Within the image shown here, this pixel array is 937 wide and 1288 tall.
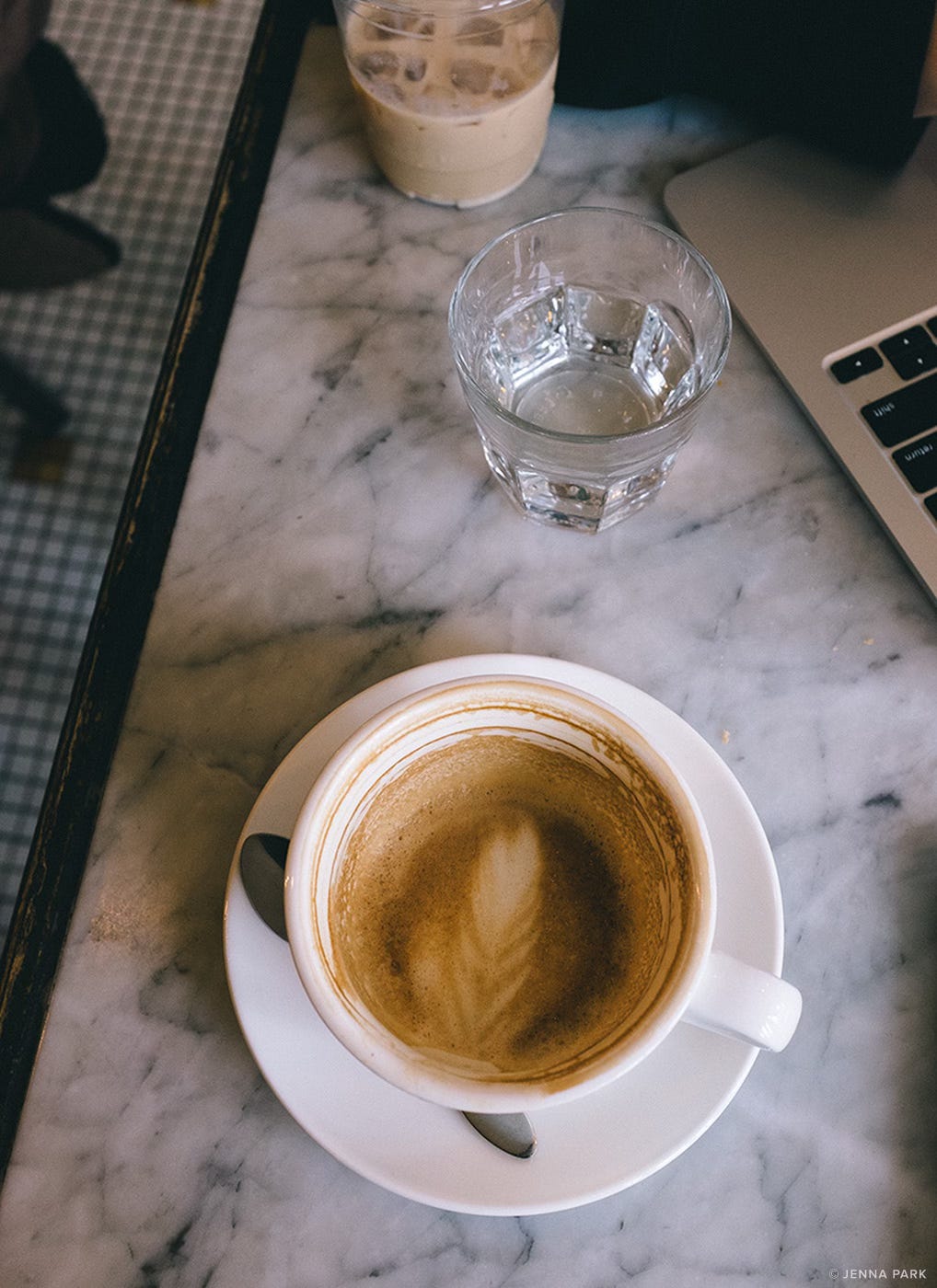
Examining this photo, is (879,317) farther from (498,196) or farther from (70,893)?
(70,893)

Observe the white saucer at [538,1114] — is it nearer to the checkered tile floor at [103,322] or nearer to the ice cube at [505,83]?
the ice cube at [505,83]

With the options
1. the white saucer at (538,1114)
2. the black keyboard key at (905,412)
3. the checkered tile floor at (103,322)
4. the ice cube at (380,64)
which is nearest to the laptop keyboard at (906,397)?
the black keyboard key at (905,412)

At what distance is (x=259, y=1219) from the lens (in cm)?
50

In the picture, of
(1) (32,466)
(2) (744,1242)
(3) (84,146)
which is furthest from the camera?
(1) (32,466)

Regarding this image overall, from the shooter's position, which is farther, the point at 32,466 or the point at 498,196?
the point at 32,466

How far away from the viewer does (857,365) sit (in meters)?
0.61

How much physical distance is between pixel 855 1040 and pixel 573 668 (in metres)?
0.22

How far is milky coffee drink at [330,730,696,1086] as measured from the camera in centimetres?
49

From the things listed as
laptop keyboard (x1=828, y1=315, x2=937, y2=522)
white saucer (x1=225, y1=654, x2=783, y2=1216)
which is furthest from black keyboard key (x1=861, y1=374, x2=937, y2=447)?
white saucer (x1=225, y1=654, x2=783, y2=1216)

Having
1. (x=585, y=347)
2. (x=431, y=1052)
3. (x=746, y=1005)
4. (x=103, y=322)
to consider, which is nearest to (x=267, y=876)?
(x=431, y=1052)

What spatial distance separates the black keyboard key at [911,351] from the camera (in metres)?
0.60

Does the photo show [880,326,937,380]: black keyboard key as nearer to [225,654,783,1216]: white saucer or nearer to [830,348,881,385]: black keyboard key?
[830,348,881,385]: black keyboard key

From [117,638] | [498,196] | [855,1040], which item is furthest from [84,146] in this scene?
[855,1040]

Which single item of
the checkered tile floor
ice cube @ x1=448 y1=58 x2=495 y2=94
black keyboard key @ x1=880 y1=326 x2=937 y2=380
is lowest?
the checkered tile floor
